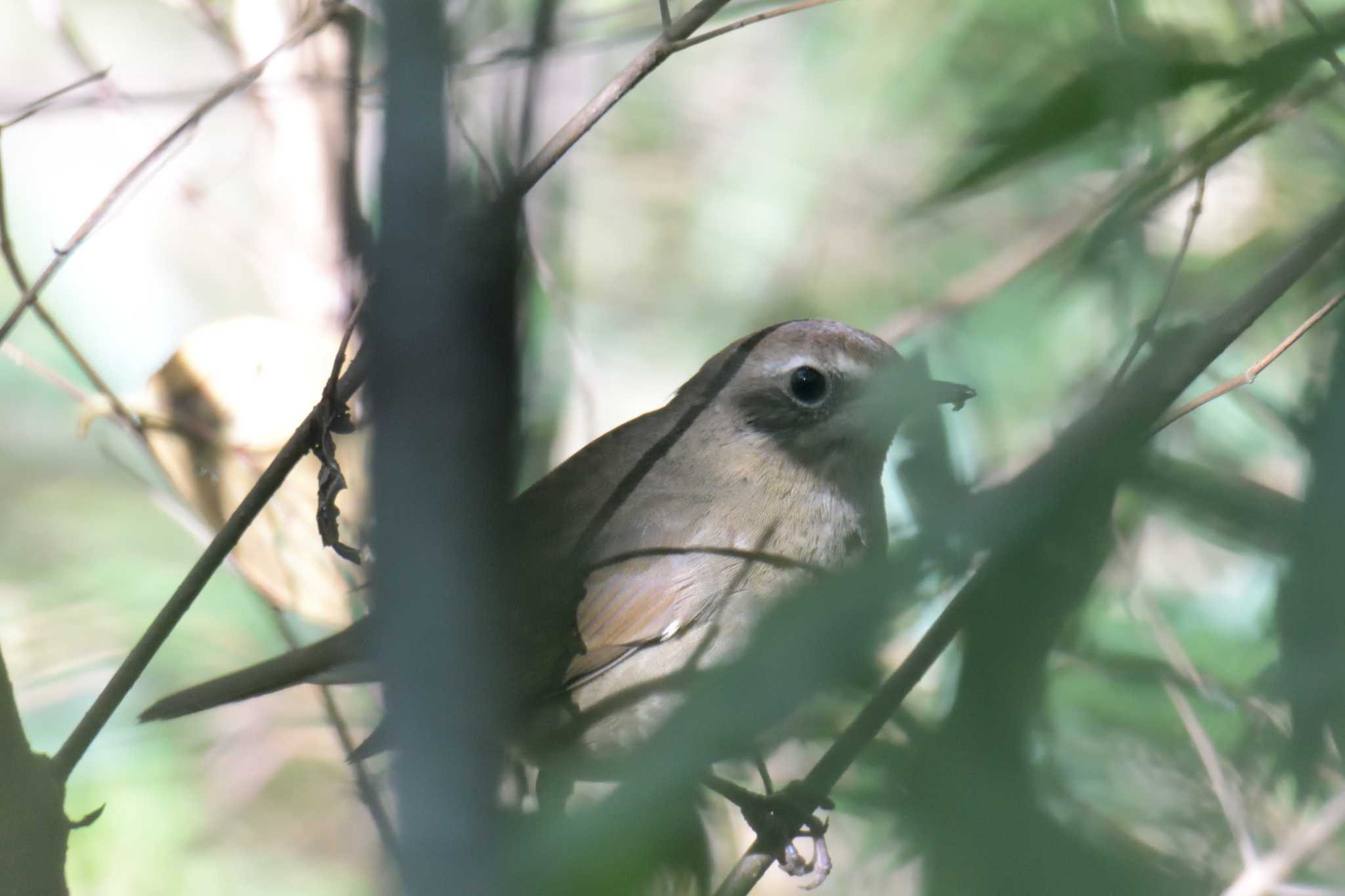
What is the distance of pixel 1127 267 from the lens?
4.02 ft

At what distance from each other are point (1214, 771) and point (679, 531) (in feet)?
6.51

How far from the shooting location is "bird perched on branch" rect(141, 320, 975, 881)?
2621mm

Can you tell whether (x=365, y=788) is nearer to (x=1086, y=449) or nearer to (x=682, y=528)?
(x=682, y=528)

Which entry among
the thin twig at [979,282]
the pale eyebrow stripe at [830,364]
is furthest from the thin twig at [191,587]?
the pale eyebrow stripe at [830,364]

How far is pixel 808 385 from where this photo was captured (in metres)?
2.95

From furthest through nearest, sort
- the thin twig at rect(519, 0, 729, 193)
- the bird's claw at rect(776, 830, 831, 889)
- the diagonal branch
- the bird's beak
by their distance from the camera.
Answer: the bird's claw at rect(776, 830, 831, 889), the thin twig at rect(519, 0, 729, 193), the bird's beak, the diagonal branch

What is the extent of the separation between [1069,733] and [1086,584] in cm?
11

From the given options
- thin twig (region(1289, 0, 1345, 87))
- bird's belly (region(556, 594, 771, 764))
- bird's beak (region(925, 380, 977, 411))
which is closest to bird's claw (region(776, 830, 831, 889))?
bird's belly (region(556, 594, 771, 764))

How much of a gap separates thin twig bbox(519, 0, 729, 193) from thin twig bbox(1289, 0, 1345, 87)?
66cm

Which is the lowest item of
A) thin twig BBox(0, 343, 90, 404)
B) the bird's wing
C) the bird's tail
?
the bird's tail

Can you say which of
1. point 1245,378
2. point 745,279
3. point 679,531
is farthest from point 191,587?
point 745,279

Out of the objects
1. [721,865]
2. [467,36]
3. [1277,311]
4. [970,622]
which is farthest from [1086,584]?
[467,36]

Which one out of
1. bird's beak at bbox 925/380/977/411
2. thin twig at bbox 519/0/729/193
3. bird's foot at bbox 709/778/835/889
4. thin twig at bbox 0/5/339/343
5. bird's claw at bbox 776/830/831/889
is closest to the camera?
bird's beak at bbox 925/380/977/411

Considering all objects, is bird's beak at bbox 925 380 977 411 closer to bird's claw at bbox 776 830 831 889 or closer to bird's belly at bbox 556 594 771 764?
bird's belly at bbox 556 594 771 764
